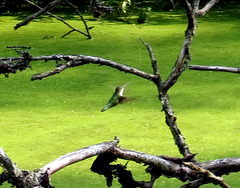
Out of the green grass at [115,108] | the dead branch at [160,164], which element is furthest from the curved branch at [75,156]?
the green grass at [115,108]

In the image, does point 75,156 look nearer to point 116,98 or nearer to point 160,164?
point 160,164

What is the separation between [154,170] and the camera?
Answer: 0.92 metres

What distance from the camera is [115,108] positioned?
2717mm

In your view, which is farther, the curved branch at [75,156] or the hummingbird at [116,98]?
the hummingbird at [116,98]

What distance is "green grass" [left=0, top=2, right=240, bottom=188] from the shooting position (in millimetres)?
2305

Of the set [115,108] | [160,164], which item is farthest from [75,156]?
[115,108]

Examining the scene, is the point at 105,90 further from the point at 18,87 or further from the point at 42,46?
the point at 42,46

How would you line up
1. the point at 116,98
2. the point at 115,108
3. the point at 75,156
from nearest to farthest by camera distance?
the point at 75,156, the point at 116,98, the point at 115,108

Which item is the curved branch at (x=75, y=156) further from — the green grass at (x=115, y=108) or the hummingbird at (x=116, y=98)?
the green grass at (x=115, y=108)

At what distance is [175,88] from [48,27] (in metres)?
1.32

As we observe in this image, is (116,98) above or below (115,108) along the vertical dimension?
above

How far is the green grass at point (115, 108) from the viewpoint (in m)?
2.30

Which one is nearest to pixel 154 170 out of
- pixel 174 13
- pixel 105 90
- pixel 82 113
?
pixel 82 113

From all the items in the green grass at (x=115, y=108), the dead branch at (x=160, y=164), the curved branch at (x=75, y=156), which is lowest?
the green grass at (x=115, y=108)
